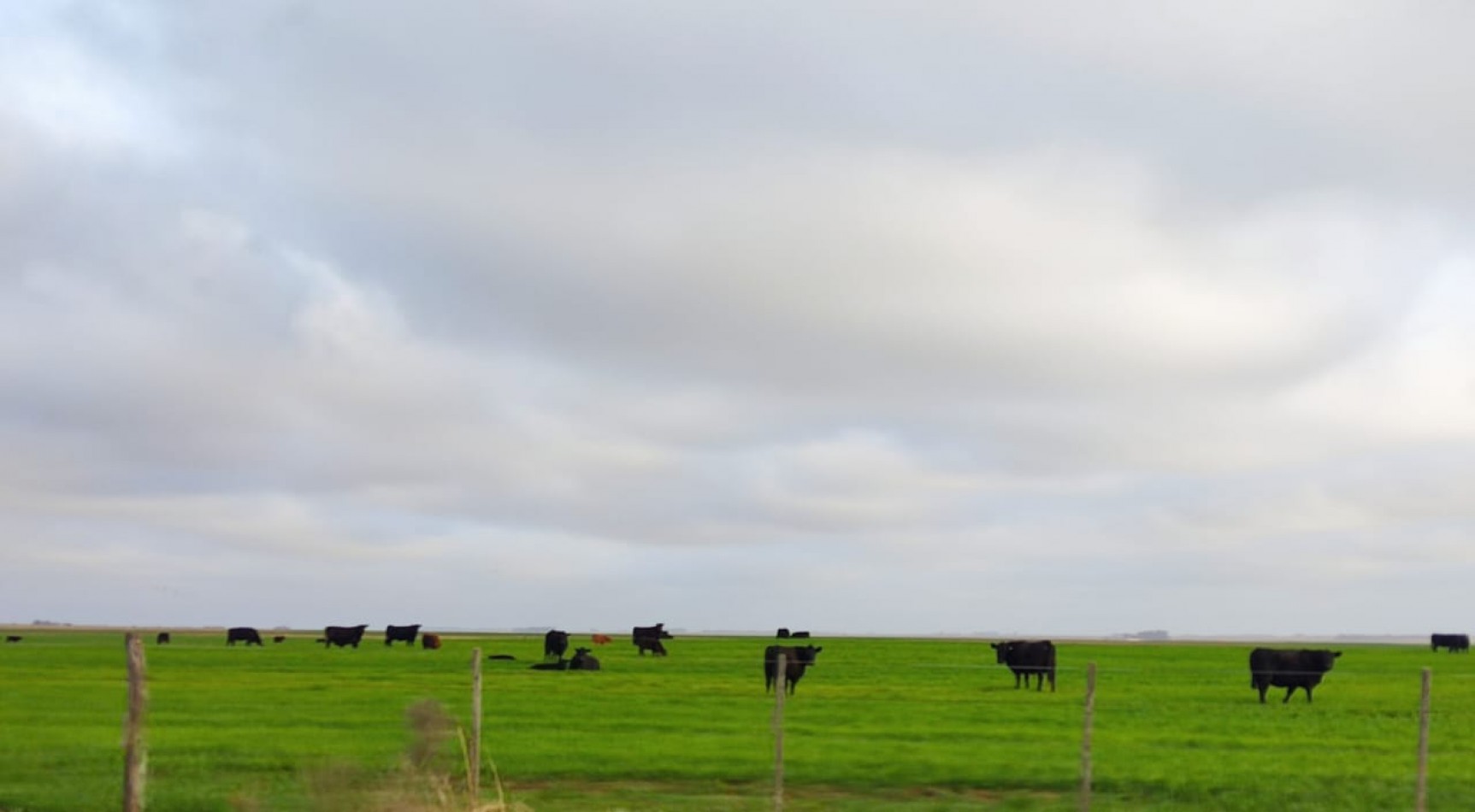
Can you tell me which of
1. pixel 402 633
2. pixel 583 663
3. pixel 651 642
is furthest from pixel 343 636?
pixel 583 663

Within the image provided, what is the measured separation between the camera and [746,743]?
27406mm

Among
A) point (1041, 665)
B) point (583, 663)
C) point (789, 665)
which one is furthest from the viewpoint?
point (583, 663)

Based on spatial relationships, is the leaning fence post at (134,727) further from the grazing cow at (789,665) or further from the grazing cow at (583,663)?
the grazing cow at (583,663)

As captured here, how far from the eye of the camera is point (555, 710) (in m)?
35.0

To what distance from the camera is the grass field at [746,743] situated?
20969mm

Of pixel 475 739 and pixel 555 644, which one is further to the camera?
pixel 555 644

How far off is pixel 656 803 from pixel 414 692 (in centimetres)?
2313

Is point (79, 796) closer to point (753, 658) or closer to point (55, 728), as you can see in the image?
point (55, 728)

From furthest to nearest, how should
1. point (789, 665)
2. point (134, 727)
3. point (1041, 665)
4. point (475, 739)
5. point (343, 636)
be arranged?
point (343, 636) → point (1041, 665) → point (789, 665) → point (475, 739) → point (134, 727)

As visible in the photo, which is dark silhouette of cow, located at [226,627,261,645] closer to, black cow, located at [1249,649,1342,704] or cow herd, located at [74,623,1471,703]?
cow herd, located at [74,623,1471,703]

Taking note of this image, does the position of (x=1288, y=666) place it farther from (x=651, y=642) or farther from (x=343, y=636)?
(x=343, y=636)

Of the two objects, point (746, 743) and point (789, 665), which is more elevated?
point (789, 665)

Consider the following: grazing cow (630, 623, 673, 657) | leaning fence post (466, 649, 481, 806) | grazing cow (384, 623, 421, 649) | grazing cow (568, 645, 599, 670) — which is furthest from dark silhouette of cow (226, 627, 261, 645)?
leaning fence post (466, 649, 481, 806)

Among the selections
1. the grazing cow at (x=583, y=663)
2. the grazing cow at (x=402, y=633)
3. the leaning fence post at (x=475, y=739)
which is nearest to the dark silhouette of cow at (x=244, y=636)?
the grazing cow at (x=402, y=633)
